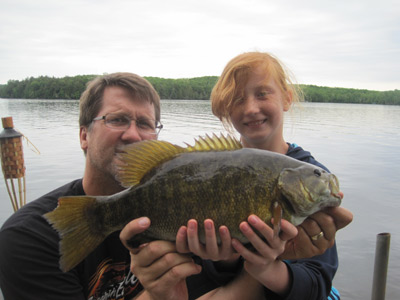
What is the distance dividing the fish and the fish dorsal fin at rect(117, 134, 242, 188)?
0.9 inches

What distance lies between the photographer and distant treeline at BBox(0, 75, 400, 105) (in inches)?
2776

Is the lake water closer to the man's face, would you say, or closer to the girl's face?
the girl's face

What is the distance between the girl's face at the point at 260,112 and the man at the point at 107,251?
1.08 m

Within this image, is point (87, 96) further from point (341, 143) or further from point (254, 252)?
point (341, 143)

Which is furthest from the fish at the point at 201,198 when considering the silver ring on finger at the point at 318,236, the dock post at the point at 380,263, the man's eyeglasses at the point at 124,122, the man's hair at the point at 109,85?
the dock post at the point at 380,263

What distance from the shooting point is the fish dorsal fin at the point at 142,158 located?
2.22 meters

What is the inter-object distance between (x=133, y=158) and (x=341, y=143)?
916 inches

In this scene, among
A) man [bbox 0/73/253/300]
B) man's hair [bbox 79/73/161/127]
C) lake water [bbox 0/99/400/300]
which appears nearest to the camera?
man [bbox 0/73/253/300]

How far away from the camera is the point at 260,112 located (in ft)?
12.1

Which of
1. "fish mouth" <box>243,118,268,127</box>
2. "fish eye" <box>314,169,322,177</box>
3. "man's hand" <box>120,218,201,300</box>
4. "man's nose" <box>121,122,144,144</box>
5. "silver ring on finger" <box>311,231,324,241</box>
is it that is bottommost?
"man's hand" <box>120,218,201,300</box>

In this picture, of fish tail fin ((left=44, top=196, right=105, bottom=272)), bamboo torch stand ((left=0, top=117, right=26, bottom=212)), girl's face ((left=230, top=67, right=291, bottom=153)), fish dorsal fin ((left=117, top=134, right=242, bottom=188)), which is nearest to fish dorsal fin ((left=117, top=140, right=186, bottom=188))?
fish dorsal fin ((left=117, top=134, right=242, bottom=188))

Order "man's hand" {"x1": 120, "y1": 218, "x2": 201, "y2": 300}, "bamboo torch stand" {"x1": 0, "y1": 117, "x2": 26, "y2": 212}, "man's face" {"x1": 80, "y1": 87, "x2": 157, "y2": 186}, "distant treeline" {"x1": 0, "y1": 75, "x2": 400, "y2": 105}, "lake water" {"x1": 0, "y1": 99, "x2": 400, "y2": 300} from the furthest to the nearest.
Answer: "distant treeline" {"x1": 0, "y1": 75, "x2": 400, "y2": 105}
"lake water" {"x1": 0, "y1": 99, "x2": 400, "y2": 300}
"bamboo torch stand" {"x1": 0, "y1": 117, "x2": 26, "y2": 212}
"man's face" {"x1": 80, "y1": 87, "x2": 157, "y2": 186}
"man's hand" {"x1": 120, "y1": 218, "x2": 201, "y2": 300}

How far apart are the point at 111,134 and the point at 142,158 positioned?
0.89 meters

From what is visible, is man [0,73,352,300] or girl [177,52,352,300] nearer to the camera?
girl [177,52,352,300]
